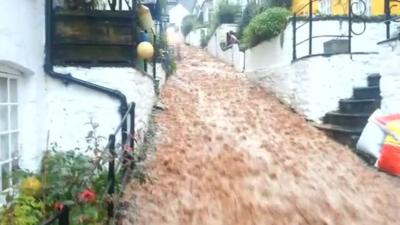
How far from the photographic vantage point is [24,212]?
3566mm

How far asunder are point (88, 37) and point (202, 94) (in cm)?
613

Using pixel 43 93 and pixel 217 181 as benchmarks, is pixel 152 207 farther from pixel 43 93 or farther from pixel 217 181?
pixel 43 93

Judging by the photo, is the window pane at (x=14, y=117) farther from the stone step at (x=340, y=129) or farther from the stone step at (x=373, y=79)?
the stone step at (x=373, y=79)

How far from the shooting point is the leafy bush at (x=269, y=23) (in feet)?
33.6

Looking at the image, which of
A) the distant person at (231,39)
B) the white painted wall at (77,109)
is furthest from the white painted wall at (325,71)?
the distant person at (231,39)

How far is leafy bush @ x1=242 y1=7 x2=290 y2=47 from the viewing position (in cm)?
1023

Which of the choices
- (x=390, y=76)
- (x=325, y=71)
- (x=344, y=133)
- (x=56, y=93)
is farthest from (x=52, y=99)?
(x=325, y=71)

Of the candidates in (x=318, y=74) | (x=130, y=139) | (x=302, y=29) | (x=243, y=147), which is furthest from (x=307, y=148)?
(x=302, y=29)

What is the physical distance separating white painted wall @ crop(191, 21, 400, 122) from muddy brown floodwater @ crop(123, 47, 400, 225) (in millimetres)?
484

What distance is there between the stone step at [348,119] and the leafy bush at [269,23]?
10.0ft

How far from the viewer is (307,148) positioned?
6973 millimetres

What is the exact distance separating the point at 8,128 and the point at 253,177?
296 cm

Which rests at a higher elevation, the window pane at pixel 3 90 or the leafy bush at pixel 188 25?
the leafy bush at pixel 188 25

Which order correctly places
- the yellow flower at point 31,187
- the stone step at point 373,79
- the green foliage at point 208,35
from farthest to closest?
the green foliage at point 208,35 < the stone step at point 373,79 < the yellow flower at point 31,187
